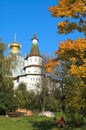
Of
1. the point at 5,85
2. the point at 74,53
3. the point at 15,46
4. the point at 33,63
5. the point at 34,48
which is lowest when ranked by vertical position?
the point at 74,53

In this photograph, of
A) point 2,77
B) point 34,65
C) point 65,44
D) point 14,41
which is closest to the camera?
point 65,44

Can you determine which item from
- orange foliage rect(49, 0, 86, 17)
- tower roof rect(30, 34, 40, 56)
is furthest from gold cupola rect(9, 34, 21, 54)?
orange foliage rect(49, 0, 86, 17)

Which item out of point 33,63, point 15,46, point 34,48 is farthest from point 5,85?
point 15,46

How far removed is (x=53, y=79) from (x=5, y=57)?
22310 millimetres

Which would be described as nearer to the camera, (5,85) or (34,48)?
(5,85)

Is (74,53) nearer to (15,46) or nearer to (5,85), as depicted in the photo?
(5,85)

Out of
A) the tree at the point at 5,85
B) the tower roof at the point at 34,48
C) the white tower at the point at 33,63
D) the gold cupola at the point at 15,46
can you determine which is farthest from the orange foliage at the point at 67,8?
the gold cupola at the point at 15,46

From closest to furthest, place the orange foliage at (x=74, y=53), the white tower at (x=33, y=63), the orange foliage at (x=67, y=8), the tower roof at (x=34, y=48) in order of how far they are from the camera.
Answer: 1. the orange foliage at (x=74, y=53)
2. the orange foliage at (x=67, y=8)
3. the white tower at (x=33, y=63)
4. the tower roof at (x=34, y=48)

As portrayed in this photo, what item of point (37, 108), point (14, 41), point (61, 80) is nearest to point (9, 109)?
point (61, 80)

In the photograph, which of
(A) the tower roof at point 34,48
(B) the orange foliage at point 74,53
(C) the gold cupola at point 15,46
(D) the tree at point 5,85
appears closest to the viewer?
(B) the orange foliage at point 74,53

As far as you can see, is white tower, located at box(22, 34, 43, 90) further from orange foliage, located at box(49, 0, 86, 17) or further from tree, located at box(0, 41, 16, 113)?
orange foliage, located at box(49, 0, 86, 17)

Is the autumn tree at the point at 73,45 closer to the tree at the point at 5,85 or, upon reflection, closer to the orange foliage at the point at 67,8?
the orange foliage at the point at 67,8

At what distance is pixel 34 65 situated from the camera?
98188 millimetres

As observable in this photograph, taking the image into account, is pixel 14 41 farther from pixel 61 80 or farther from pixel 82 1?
pixel 82 1
